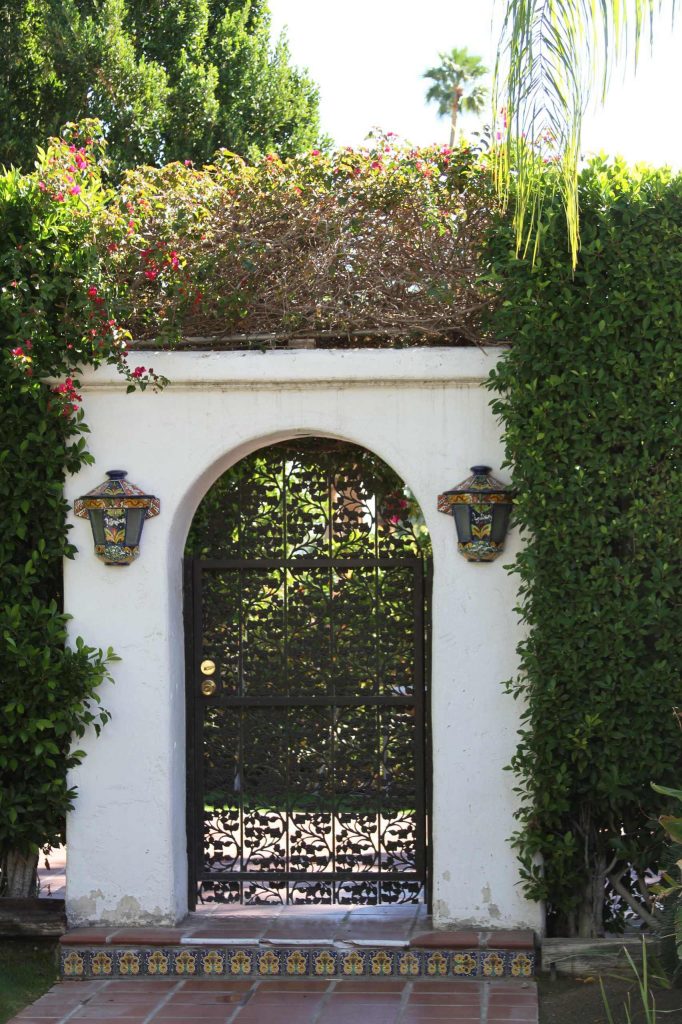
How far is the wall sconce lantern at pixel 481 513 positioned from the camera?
5914 mm

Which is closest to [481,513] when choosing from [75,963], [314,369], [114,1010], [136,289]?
[314,369]

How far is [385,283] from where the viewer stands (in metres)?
6.15

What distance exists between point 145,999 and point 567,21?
4.49 meters

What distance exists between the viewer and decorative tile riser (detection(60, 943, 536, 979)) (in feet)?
18.9

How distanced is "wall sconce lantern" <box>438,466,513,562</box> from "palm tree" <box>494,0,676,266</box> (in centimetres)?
186

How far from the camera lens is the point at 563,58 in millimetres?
4223

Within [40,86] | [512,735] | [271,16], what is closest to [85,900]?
[512,735]

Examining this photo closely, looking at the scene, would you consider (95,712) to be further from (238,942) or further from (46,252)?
A: (46,252)

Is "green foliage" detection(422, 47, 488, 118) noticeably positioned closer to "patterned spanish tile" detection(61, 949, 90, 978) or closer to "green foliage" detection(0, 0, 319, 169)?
"green foliage" detection(0, 0, 319, 169)

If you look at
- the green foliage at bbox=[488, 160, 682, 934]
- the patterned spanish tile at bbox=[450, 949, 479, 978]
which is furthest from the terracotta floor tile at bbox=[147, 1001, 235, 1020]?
the green foliage at bbox=[488, 160, 682, 934]

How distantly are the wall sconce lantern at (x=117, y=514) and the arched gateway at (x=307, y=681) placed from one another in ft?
1.40

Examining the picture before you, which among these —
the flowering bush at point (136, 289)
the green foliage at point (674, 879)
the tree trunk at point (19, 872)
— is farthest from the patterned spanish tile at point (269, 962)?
the green foliage at point (674, 879)

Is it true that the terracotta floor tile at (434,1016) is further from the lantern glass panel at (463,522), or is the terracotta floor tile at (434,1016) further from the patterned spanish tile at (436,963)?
the lantern glass panel at (463,522)

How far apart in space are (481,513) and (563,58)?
2317mm
